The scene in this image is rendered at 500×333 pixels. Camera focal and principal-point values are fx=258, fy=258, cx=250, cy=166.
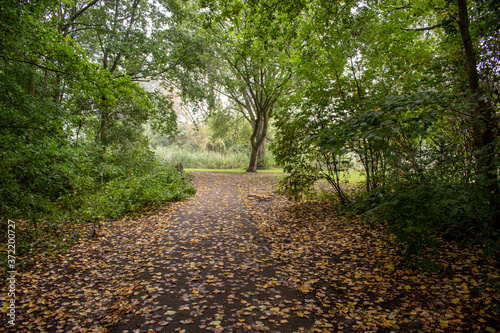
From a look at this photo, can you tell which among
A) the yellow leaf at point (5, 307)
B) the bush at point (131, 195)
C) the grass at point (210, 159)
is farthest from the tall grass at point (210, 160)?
the yellow leaf at point (5, 307)

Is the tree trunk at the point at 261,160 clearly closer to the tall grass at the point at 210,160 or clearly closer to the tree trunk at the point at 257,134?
the tall grass at the point at 210,160

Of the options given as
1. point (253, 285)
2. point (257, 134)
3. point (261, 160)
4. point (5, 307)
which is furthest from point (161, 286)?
point (261, 160)

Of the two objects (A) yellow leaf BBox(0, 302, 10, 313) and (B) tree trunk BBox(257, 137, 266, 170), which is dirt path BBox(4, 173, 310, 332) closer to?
(A) yellow leaf BBox(0, 302, 10, 313)

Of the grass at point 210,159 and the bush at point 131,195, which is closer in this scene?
the bush at point 131,195

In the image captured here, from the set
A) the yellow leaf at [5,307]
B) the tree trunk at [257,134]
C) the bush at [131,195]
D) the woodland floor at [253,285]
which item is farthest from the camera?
the tree trunk at [257,134]

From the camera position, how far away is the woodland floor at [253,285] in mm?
2828

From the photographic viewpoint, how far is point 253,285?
3660 mm

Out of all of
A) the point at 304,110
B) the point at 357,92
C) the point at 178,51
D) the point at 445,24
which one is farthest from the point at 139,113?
the point at 445,24

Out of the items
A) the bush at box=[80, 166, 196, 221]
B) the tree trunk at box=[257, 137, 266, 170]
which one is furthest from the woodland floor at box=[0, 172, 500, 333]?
the tree trunk at box=[257, 137, 266, 170]

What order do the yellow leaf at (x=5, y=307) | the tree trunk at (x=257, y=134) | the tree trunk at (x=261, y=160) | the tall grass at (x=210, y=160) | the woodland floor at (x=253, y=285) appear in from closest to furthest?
the woodland floor at (x=253, y=285) → the yellow leaf at (x=5, y=307) → the tree trunk at (x=257, y=134) → the tree trunk at (x=261, y=160) → the tall grass at (x=210, y=160)

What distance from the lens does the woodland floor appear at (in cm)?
283

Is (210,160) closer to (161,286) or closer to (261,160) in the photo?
(261,160)

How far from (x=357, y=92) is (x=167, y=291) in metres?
5.52

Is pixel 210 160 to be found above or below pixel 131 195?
above
